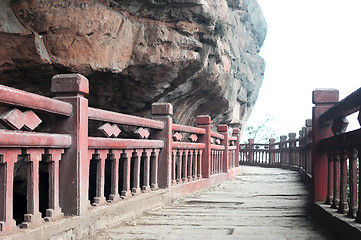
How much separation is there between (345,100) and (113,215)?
2.24m

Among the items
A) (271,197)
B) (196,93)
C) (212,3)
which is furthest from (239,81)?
(271,197)

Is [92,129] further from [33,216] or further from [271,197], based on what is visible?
[33,216]

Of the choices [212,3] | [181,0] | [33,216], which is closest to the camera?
[33,216]

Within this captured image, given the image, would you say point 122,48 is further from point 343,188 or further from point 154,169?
point 343,188

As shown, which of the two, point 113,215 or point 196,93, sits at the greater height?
point 196,93

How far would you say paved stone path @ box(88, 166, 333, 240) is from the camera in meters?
3.35

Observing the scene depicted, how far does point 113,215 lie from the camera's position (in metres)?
3.76

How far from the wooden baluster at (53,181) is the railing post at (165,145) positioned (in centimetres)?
234

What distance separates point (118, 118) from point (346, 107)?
6.72ft

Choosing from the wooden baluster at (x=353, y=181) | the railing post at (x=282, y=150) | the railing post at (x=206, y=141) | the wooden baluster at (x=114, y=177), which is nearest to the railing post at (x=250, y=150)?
the railing post at (x=282, y=150)

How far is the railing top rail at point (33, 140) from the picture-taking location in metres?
2.39

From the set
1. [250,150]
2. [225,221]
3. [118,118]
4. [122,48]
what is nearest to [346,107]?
[225,221]

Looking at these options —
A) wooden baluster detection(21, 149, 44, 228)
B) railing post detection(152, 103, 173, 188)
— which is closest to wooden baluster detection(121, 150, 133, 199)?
railing post detection(152, 103, 173, 188)

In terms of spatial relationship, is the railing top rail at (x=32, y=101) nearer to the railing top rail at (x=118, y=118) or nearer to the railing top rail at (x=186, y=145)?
the railing top rail at (x=118, y=118)
